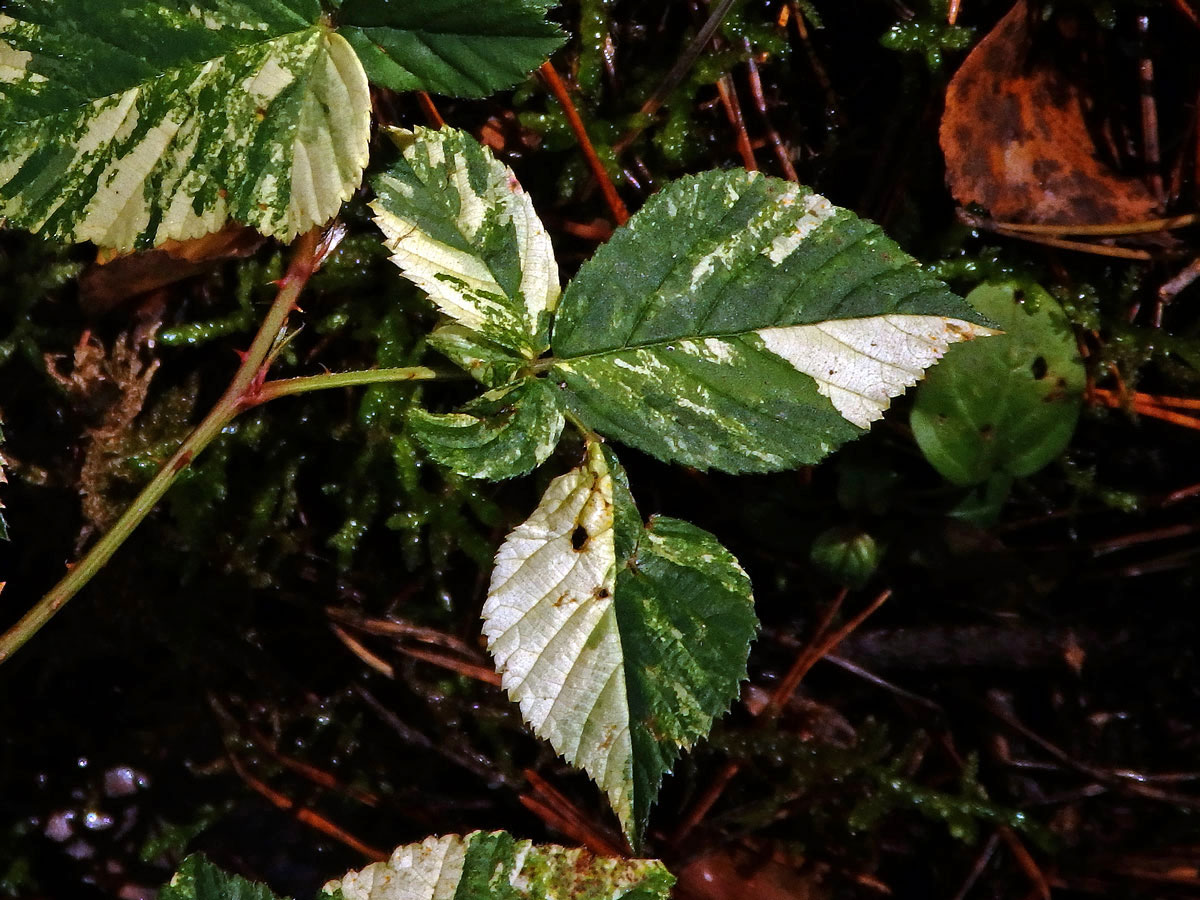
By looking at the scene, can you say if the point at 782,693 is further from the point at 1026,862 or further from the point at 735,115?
the point at 735,115

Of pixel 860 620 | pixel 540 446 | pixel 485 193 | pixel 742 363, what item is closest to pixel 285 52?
pixel 485 193

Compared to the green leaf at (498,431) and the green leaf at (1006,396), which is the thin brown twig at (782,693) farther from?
the green leaf at (498,431)

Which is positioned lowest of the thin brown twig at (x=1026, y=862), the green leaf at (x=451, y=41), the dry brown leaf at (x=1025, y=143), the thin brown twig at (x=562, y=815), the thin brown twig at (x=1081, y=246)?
the thin brown twig at (x=1026, y=862)

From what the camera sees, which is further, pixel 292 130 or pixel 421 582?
pixel 421 582

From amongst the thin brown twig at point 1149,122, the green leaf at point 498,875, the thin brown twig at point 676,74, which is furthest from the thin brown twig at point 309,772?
the thin brown twig at point 1149,122

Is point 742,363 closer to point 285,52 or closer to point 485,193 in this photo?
point 485,193

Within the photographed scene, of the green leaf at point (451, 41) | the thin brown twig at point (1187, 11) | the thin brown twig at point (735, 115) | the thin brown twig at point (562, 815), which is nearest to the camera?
the green leaf at point (451, 41)
